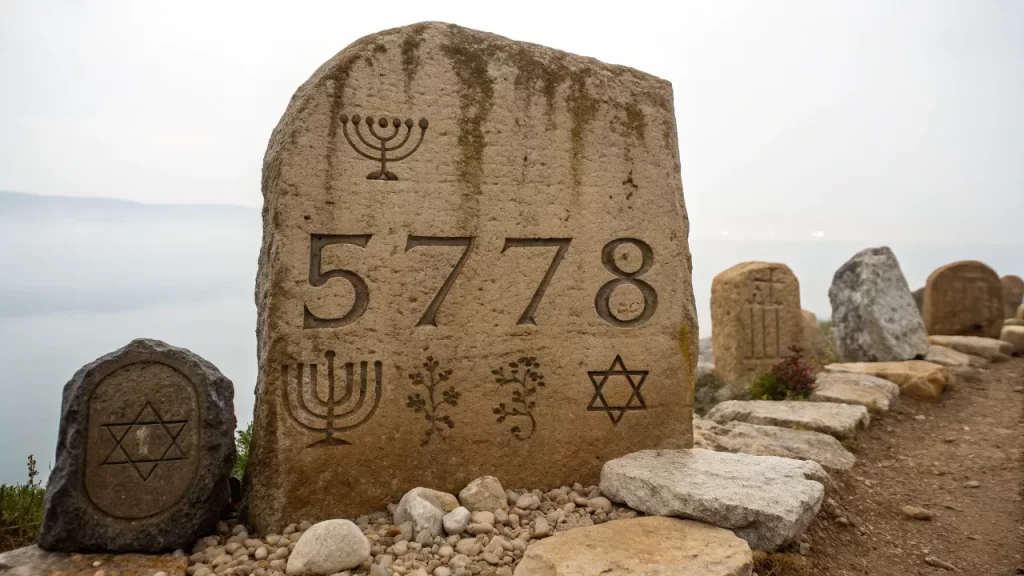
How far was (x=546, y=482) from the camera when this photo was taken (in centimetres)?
319

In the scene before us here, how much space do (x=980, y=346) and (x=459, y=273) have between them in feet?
27.7

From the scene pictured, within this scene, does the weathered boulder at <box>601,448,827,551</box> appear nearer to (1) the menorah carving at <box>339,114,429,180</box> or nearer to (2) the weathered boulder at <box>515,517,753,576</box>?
(2) the weathered boulder at <box>515,517,753,576</box>

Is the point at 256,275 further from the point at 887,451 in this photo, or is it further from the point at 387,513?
the point at 887,451

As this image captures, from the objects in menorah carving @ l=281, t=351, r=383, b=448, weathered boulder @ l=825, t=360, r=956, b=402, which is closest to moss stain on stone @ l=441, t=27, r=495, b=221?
menorah carving @ l=281, t=351, r=383, b=448

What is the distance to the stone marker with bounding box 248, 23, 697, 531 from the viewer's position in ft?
9.59

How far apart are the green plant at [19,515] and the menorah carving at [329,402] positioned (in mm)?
1746

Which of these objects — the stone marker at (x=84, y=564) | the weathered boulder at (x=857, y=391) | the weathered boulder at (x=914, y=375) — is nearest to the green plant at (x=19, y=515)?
the stone marker at (x=84, y=564)

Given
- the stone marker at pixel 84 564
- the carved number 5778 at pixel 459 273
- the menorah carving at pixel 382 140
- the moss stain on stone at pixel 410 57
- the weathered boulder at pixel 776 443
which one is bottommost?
the weathered boulder at pixel 776 443

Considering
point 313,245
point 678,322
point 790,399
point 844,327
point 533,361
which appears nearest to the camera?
point 313,245

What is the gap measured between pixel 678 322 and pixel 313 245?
1.85 meters

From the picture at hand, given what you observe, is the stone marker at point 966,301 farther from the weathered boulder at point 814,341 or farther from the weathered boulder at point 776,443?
the weathered boulder at point 776,443

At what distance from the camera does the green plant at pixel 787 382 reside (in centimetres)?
634

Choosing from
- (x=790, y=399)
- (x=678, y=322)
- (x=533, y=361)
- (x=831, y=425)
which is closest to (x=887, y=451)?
(x=831, y=425)

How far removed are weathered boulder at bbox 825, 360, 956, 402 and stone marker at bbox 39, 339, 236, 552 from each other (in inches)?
251
